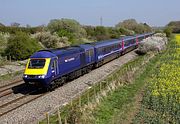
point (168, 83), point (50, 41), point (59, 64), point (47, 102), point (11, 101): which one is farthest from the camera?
point (50, 41)

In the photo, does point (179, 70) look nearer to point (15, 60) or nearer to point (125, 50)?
point (15, 60)

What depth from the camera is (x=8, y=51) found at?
4203 centimetres

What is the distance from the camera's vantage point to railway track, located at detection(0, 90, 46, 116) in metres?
19.4

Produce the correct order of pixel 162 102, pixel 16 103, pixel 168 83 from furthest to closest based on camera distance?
pixel 168 83, pixel 16 103, pixel 162 102

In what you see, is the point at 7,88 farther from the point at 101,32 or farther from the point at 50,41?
the point at 101,32

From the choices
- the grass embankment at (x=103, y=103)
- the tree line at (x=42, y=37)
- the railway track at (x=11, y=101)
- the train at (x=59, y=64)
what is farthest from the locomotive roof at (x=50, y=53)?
the tree line at (x=42, y=37)

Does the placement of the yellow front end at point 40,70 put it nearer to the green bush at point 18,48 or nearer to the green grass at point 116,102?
the green grass at point 116,102

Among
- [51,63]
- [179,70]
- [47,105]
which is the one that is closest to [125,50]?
[179,70]

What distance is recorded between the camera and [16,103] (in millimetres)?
20891

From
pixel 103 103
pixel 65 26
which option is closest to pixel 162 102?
pixel 103 103

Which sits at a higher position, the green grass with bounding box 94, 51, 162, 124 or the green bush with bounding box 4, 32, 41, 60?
the green bush with bounding box 4, 32, 41, 60

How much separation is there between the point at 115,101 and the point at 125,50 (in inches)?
1372

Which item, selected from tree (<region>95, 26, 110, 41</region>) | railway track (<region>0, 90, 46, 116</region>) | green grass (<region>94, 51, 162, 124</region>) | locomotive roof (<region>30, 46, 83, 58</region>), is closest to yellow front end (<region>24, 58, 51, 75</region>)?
locomotive roof (<region>30, 46, 83, 58</region>)

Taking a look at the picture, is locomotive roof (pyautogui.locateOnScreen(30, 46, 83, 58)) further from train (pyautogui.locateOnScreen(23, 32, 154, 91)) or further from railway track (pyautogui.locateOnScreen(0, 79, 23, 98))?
railway track (pyautogui.locateOnScreen(0, 79, 23, 98))
